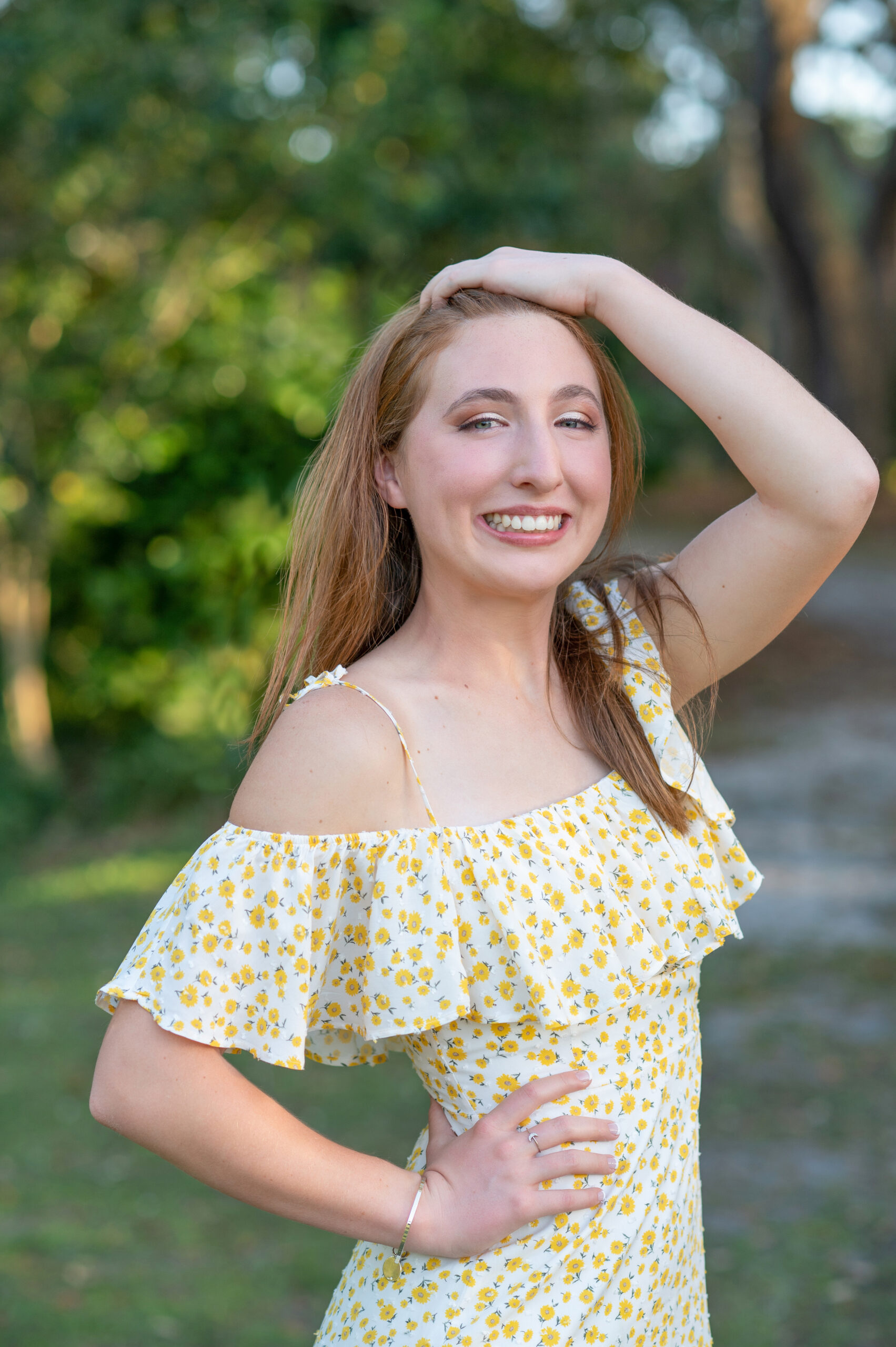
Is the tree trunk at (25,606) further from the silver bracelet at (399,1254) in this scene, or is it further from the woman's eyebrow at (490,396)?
the silver bracelet at (399,1254)

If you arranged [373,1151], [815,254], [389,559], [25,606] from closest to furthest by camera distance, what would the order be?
[389,559]
[373,1151]
[25,606]
[815,254]

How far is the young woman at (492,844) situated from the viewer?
1350 millimetres

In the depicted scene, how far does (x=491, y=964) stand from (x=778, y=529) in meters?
0.64

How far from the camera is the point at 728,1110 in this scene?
4215 mm

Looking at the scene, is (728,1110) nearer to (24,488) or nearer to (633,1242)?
(633,1242)

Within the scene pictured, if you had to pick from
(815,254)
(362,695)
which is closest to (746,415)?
(362,695)

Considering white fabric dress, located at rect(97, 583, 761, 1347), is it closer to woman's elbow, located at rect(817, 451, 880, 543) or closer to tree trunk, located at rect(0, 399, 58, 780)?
woman's elbow, located at rect(817, 451, 880, 543)

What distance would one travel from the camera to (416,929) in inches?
54.5

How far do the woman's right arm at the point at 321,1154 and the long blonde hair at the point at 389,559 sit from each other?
42cm

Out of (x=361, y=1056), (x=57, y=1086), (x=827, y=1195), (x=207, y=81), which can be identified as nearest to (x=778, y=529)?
(x=361, y=1056)

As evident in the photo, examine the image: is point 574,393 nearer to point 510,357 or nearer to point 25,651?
point 510,357

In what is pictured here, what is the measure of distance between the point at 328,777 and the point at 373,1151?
3011mm

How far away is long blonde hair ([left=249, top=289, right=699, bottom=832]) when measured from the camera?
159cm

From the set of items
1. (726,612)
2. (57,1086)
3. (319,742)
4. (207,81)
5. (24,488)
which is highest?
(207,81)
